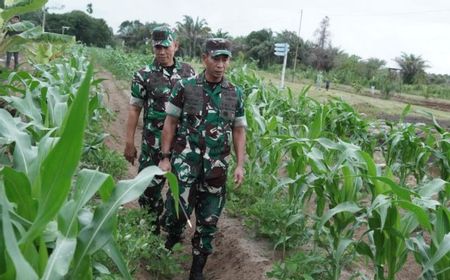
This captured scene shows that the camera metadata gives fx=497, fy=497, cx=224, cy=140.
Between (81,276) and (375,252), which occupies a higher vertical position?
(81,276)

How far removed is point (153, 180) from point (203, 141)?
0.85 m

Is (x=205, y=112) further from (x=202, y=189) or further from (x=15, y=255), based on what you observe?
(x=15, y=255)

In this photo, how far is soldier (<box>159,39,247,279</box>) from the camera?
11.0ft

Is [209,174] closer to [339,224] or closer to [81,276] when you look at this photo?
[339,224]

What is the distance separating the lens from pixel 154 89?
394 centimetres

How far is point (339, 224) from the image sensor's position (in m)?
2.82

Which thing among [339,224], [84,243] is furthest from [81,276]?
[339,224]

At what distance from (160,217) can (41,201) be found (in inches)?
121

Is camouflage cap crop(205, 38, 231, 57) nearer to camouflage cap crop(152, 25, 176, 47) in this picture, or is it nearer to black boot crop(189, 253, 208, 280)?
camouflage cap crop(152, 25, 176, 47)

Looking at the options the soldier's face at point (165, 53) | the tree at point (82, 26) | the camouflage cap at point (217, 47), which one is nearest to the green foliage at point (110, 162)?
the soldier's face at point (165, 53)

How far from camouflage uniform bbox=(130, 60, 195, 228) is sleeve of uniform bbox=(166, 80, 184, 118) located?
0.51 metres

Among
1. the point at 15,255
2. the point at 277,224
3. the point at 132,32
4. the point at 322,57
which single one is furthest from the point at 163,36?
the point at 132,32

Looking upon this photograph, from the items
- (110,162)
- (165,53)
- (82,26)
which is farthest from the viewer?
(82,26)

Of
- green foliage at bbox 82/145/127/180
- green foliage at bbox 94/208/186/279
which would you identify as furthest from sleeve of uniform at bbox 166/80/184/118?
green foliage at bbox 82/145/127/180
